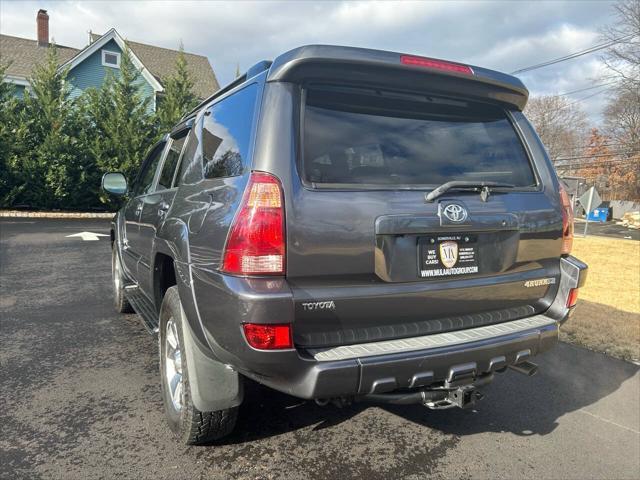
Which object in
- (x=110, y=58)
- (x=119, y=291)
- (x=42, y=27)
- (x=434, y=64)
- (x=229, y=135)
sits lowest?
(x=119, y=291)

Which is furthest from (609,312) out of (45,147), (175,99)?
(175,99)

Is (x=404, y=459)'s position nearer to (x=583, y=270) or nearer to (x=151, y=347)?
(x=583, y=270)

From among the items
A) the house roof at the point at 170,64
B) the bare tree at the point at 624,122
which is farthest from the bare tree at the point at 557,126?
the house roof at the point at 170,64

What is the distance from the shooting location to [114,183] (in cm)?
483

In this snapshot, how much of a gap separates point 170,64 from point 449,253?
89.6 feet

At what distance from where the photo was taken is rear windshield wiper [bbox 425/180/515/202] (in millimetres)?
2256

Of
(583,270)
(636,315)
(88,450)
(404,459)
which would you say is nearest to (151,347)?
(88,450)

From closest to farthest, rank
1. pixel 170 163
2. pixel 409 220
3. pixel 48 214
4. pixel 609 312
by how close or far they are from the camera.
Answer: pixel 409 220, pixel 170 163, pixel 609 312, pixel 48 214

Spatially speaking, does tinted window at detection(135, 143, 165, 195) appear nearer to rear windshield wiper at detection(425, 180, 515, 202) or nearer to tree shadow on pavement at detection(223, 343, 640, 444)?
tree shadow on pavement at detection(223, 343, 640, 444)

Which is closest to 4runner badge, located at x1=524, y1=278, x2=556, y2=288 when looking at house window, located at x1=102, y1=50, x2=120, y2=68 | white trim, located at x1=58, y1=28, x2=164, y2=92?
white trim, located at x1=58, y1=28, x2=164, y2=92

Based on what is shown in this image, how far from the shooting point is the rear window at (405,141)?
2205 mm

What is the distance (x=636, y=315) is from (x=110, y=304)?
7.29m

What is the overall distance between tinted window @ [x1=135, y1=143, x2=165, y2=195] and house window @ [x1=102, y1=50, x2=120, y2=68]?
852 inches

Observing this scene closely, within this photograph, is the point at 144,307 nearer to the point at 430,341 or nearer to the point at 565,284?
the point at 430,341
